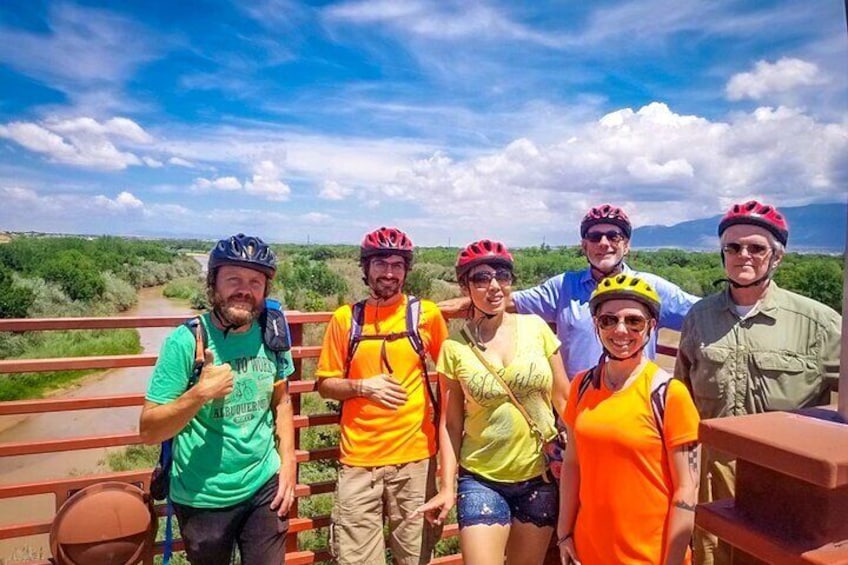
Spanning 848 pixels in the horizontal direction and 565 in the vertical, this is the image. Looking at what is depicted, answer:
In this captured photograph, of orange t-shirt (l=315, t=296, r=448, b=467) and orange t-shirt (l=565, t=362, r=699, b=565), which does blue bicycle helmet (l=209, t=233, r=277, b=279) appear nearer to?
orange t-shirt (l=315, t=296, r=448, b=467)

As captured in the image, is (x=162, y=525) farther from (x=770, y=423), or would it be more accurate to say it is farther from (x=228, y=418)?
(x=770, y=423)

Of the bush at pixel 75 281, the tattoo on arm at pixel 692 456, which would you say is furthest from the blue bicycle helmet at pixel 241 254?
the bush at pixel 75 281

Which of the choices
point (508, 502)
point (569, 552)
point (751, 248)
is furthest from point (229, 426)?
point (751, 248)

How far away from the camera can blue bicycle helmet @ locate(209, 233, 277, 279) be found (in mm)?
3164

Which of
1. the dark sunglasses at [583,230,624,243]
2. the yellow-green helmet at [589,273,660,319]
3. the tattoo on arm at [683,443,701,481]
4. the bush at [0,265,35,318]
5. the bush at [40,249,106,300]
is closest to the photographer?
the tattoo on arm at [683,443,701,481]

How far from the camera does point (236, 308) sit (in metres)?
3.17

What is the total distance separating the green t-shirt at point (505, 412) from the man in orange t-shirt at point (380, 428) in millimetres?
357

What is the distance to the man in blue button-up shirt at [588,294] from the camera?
3.82 m

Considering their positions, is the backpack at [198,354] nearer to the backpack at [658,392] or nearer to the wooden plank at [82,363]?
the wooden plank at [82,363]

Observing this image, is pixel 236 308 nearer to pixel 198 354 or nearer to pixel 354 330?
pixel 198 354

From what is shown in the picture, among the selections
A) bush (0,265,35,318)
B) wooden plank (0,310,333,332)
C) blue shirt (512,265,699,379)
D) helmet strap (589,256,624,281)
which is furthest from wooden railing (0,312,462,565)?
bush (0,265,35,318)

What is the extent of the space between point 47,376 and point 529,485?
25.2 meters

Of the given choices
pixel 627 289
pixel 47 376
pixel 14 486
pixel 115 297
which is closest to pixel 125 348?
pixel 47 376

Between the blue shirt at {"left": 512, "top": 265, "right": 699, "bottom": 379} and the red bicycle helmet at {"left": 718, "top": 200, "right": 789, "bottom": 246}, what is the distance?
27.4 inches
